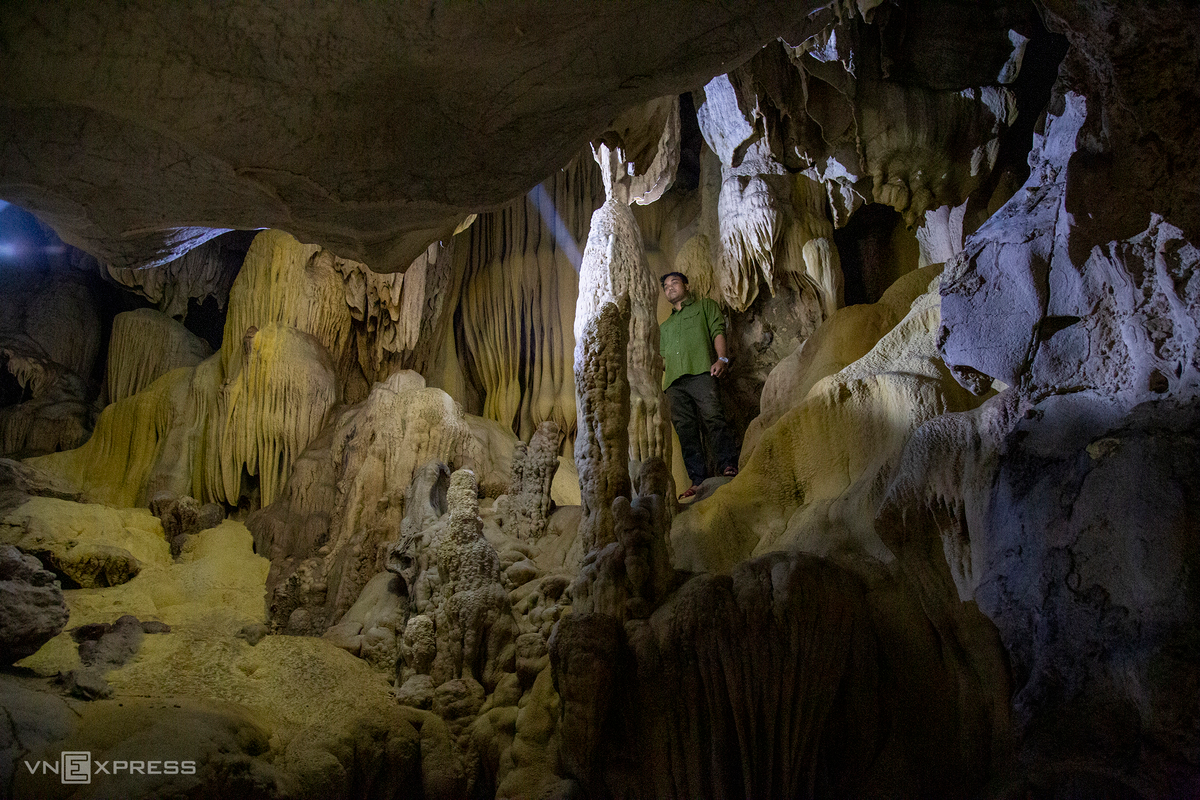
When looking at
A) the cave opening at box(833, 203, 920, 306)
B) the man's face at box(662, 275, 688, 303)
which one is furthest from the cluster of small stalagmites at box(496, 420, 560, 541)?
the cave opening at box(833, 203, 920, 306)

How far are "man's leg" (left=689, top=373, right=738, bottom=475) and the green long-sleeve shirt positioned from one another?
0.13m

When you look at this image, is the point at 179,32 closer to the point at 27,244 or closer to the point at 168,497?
the point at 168,497

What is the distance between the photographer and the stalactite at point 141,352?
27.5 ft

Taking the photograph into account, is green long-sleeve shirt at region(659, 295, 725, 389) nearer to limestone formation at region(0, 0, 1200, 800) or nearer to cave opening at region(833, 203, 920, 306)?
limestone formation at region(0, 0, 1200, 800)

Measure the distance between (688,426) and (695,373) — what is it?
48cm

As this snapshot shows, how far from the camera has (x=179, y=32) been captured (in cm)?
217

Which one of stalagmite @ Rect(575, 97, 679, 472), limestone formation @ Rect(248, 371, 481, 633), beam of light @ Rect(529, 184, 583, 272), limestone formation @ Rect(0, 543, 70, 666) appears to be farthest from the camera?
beam of light @ Rect(529, 184, 583, 272)

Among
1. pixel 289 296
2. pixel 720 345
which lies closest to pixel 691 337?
pixel 720 345

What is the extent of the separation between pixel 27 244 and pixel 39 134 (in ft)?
28.0

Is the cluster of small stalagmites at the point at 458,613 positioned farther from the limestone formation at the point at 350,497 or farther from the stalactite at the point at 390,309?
the stalactite at the point at 390,309

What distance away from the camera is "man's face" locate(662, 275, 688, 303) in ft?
23.7

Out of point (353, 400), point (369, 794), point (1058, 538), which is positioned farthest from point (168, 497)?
point (1058, 538)

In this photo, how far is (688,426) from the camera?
677 cm

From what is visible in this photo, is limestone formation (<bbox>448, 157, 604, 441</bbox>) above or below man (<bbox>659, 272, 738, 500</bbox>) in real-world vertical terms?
above
